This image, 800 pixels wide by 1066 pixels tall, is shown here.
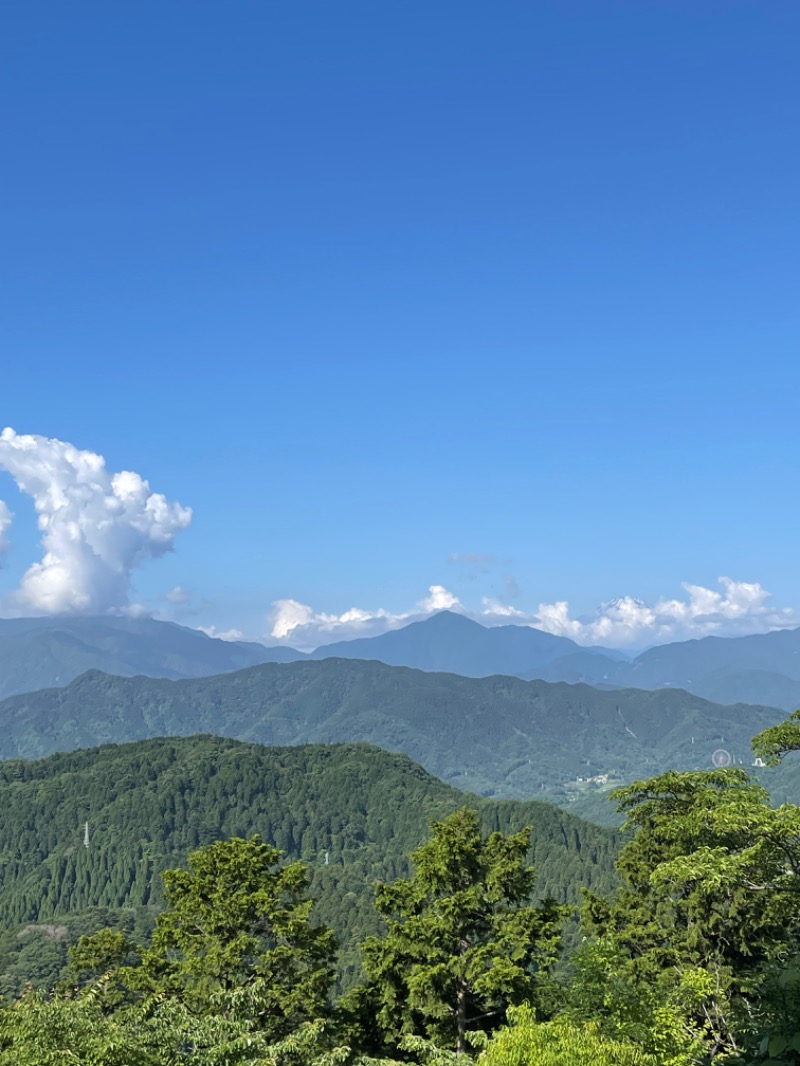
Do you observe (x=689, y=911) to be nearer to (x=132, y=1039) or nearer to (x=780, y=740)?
(x=780, y=740)

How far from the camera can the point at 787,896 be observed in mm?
20781

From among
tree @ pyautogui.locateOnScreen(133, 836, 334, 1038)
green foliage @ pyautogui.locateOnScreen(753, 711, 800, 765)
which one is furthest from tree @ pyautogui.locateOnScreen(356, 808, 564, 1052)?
green foliage @ pyautogui.locateOnScreen(753, 711, 800, 765)

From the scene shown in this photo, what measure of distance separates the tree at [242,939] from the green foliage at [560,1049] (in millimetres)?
14017

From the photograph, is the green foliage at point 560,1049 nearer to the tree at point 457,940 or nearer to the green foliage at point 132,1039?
the green foliage at point 132,1039

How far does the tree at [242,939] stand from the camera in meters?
30.4

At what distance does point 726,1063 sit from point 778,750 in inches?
611

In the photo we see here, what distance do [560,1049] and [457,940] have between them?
1781 centimetres

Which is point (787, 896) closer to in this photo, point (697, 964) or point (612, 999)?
point (612, 999)

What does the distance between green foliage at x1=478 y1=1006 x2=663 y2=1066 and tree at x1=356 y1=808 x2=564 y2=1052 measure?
1355cm

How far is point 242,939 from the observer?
101ft

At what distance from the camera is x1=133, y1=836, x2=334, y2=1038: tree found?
30.4 metres

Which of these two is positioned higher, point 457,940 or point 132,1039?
point 132,1039

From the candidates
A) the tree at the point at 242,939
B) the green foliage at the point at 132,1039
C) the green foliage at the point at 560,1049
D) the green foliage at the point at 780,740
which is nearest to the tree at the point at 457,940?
the tree at the point at 242,939

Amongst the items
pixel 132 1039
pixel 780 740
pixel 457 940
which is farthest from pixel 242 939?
pixel 780 740
